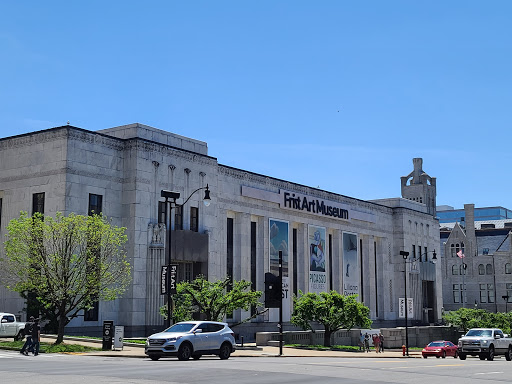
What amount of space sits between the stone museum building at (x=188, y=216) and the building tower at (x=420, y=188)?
32.1 metres

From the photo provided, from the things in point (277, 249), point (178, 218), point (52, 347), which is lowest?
point (52, 347)

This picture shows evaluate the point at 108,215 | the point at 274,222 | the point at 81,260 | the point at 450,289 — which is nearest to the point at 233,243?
the point at 274,222

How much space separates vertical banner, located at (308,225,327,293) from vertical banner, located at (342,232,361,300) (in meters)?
3.73

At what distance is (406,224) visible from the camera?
86625mm

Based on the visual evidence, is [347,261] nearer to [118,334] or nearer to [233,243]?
[233,243]

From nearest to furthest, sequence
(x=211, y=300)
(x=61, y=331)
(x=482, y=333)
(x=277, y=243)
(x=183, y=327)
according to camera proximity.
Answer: (x=183, y=327)
(x=61, y=331)
(x=482, y=333)
(x=211, y=300)
(x=277, y=243)

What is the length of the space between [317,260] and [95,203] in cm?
2873

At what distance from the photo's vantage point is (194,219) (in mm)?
55375

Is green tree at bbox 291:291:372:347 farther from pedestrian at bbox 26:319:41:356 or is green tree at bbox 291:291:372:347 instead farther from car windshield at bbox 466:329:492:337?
pedestrian at bbox 26:319:41:356

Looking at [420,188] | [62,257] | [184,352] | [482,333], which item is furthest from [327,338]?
[420,188]

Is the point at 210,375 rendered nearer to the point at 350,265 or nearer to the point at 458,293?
the point at 350,265

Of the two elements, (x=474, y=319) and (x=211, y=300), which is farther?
(x=474, y=319)

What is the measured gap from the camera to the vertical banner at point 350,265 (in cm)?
7425

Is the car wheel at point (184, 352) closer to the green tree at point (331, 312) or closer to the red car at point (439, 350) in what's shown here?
the green tree at point (331, 312)
